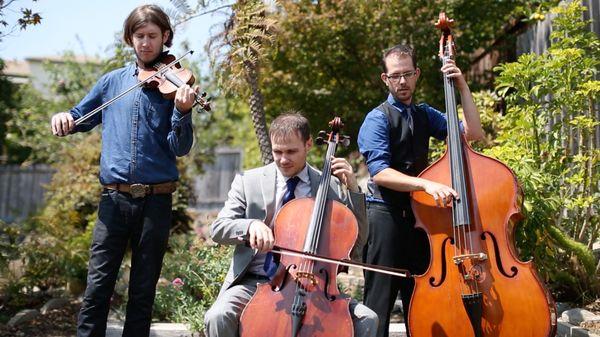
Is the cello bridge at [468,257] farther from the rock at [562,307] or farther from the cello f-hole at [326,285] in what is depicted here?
the rock at [562,307]

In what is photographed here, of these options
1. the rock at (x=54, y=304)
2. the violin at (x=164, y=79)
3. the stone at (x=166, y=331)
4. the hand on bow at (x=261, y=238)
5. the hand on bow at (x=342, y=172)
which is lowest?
the rock at (x=54, y=304)

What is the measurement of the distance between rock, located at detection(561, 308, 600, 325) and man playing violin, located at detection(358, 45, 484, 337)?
110cm

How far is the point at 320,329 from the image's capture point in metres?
2.77

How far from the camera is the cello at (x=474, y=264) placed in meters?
2.92

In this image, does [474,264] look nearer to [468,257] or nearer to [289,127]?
[468,257]

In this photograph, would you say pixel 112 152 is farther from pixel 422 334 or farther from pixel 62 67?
pixel 62 67

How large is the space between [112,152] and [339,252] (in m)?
1.15

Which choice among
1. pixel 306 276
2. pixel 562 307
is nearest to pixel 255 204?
pixel 306 276

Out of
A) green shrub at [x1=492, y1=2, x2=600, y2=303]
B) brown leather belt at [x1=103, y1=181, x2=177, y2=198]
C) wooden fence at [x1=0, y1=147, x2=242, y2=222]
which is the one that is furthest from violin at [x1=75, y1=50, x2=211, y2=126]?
wooden fence at [x1=0, y1=147, x2=242, y2=222]

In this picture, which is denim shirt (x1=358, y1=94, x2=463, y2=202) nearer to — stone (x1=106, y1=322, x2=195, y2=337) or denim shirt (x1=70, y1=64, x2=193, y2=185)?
denim shirt (x1=70, y1=64, x2=193, y2=185)

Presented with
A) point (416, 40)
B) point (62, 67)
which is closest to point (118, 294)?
point (416, 40)

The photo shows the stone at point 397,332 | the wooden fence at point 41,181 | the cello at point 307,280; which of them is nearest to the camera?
the cello at point 307,280

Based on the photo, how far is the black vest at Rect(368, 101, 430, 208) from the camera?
3.43 m

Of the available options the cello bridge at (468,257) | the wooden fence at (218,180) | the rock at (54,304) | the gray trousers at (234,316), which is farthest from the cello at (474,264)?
the wooden fence at (218,180)
